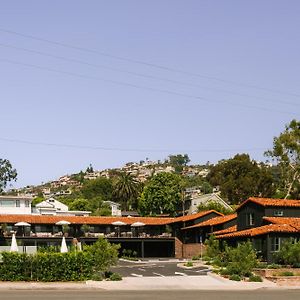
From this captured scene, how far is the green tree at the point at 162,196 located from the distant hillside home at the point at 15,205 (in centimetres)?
3040

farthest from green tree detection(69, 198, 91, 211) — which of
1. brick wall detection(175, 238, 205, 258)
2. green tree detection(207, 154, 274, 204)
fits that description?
brick wall detection(175, 238, 205, 258)

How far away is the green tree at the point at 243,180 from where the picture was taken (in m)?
113

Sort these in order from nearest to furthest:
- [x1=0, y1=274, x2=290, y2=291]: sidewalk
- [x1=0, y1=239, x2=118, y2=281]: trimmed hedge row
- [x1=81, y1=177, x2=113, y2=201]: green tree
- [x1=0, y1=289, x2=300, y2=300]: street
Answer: [x1=0, y1=289, x2=300, y2=300]: street < [x1=0, y1=274, x2=290, y2=291]: sidewalk < [x1=0, y1=239, x2=118, y2=281]: trimmed hedge row < [x1=81, y1=177, x2=113, y2=201]: green tree

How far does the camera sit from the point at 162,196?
117 m

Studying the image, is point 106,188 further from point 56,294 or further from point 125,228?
point 56,294

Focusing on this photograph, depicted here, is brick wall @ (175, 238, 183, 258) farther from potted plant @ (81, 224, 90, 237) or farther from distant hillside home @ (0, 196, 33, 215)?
distant hillside home @ (0, 196, 33, 215)

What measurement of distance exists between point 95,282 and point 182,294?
8.58 meters

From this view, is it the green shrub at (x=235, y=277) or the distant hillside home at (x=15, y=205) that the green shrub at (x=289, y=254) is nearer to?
the green shrub at (x=235, y=277)

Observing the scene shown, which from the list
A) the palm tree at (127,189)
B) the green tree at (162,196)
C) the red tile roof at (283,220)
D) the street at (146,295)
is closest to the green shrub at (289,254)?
the red tile roof at (283,220)

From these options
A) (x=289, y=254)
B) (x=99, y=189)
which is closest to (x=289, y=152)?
(x=289, y=254)

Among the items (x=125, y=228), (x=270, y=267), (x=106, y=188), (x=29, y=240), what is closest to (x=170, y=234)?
(x=125, y=228)

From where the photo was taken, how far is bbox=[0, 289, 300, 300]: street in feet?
109

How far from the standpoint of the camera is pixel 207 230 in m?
76.1

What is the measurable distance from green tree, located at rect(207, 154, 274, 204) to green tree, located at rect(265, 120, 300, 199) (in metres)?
18.3
